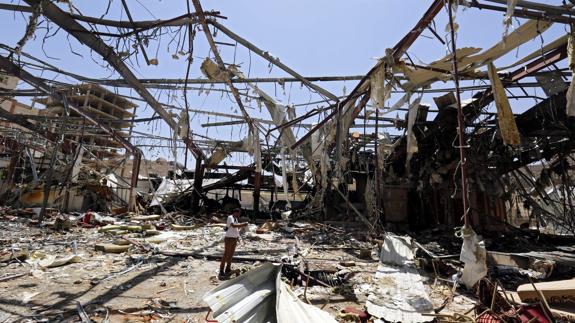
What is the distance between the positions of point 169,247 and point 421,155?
8.87m

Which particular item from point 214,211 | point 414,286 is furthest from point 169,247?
point 214,211

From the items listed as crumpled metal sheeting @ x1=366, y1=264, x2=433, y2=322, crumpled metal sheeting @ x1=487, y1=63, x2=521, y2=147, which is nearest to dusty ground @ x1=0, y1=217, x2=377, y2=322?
crumpled metal sheeting @ x1=366, y1=264, x2=433, y2=322

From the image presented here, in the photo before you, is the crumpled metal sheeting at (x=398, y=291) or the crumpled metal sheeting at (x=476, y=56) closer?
the crumpled metal sheeting at (x=398, y=291)

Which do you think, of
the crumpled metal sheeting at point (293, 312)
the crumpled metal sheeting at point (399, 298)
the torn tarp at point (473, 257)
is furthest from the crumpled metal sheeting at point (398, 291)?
the crumpled metal sheeting at point (293, 312)

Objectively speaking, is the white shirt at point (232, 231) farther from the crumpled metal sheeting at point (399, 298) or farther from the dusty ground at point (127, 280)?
the crumpled metal sheeting at point (399, 298)

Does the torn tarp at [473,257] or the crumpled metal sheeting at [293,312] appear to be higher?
the torn tarp at [473,257]

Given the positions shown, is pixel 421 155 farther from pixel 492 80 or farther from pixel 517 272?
pixel 492 80

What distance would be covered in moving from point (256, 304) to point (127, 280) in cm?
331

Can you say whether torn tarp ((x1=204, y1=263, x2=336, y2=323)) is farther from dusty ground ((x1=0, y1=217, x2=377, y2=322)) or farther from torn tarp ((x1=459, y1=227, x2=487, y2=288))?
torn tarp ((x1=459, y1=227, x2=487, y2=288))

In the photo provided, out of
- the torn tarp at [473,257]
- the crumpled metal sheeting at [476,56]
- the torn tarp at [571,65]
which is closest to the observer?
the torn tarp at [473,257]

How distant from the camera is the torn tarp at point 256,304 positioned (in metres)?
2.92

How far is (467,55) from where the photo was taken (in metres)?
5.18

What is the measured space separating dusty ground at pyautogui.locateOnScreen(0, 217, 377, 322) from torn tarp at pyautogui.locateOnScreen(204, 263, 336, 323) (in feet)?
3.09

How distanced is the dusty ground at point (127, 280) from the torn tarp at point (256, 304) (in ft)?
3.09
